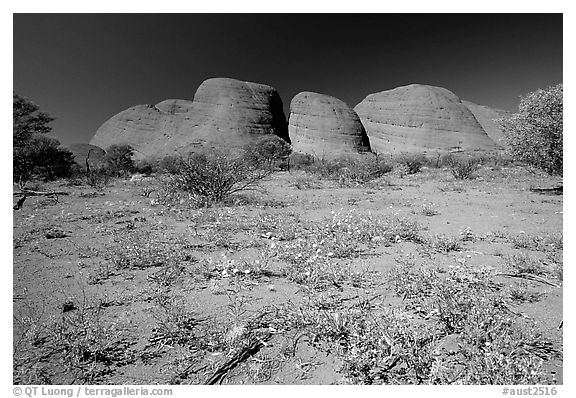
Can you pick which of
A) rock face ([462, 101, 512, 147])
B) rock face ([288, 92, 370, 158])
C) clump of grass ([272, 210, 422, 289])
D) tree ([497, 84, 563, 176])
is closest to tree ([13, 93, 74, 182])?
clump of grass ([272, 210, 422, 289])

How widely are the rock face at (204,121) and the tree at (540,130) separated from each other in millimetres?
53096

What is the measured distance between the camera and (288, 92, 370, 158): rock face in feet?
239

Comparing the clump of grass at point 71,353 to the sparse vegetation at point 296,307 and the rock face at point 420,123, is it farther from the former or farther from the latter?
the rock face at point 420,123

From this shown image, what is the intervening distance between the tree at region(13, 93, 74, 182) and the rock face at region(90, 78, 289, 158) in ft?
107

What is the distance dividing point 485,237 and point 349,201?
5.63 meters

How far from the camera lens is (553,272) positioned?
4.32 meters


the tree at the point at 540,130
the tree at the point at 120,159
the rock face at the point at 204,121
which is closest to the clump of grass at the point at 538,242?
the tree at the point at 540,130

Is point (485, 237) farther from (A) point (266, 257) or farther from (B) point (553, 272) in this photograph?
(A) point (266, 257)

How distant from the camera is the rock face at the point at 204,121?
66.6 metres

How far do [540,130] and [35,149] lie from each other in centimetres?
3476

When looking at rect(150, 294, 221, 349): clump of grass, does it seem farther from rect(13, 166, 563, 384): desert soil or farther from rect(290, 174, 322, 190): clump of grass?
rect(290, 174, 322, 190): clump of grass
